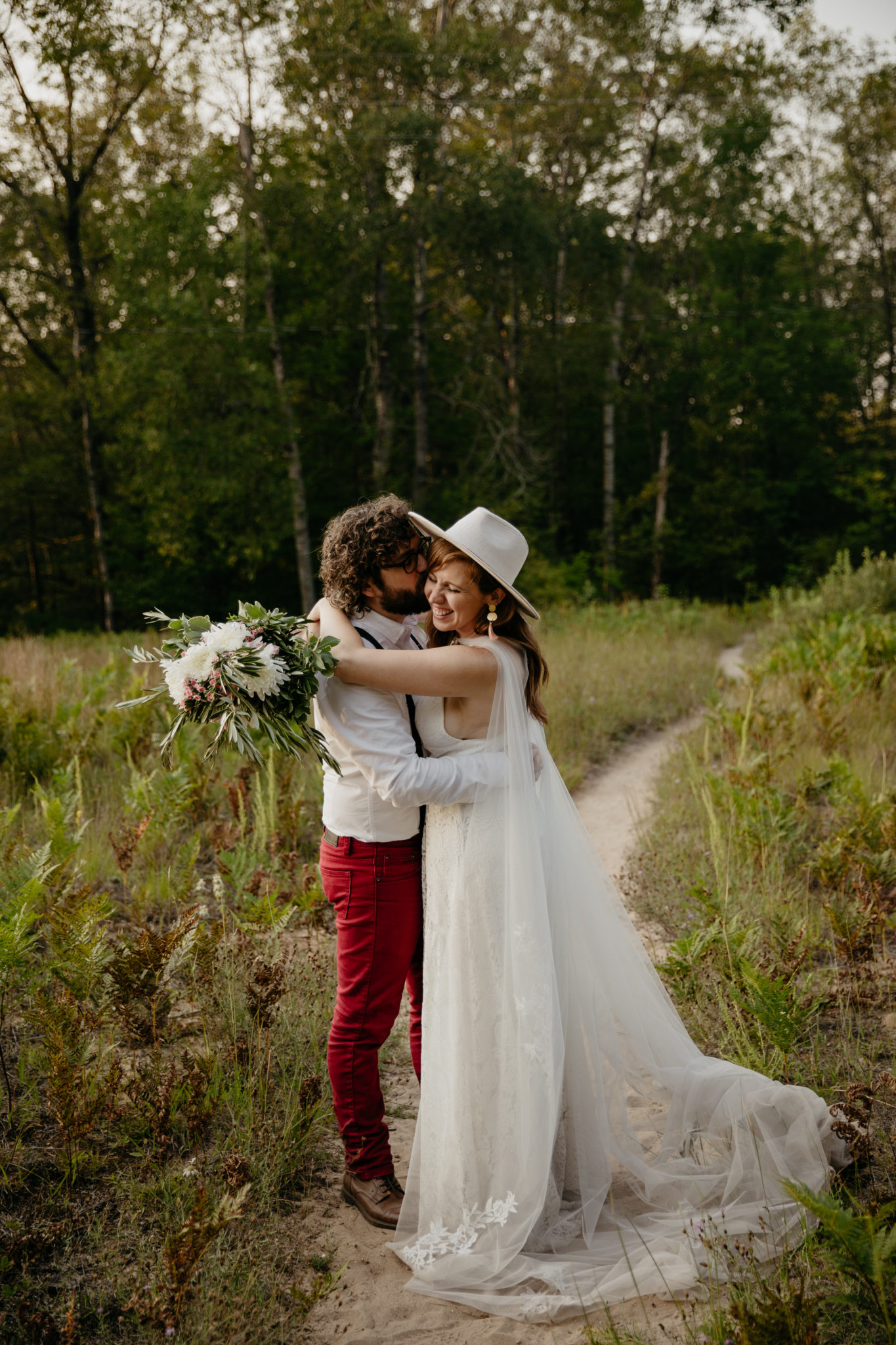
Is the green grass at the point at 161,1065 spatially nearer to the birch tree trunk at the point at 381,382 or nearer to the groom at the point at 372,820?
the groom at the point at 372,820

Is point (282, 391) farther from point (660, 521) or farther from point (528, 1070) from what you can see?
point (528, 1070)

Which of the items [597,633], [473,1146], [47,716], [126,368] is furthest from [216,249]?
[473,1146]

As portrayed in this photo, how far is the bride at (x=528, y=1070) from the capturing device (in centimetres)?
257

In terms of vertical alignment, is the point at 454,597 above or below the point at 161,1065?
above

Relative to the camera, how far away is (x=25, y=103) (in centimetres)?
1862

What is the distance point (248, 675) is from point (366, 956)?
0.95 meters

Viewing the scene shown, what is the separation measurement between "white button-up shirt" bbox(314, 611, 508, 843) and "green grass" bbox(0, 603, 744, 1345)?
942 millimetres

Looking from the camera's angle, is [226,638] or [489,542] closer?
[226,638]

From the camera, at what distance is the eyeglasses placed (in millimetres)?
2740

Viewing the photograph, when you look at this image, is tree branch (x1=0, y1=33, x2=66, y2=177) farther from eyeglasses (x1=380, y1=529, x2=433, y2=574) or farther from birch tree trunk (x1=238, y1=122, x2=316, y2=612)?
eyeglasses (x1=380, y1=529, x2=433, y2=574)

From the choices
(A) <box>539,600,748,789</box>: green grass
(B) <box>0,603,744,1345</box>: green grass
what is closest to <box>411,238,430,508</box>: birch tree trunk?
(A) <box>539,600,748,789</box>: green grass

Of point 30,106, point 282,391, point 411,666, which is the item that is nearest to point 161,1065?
point 411,666

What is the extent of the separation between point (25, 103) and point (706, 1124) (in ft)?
74.3

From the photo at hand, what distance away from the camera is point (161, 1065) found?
3434 mm
